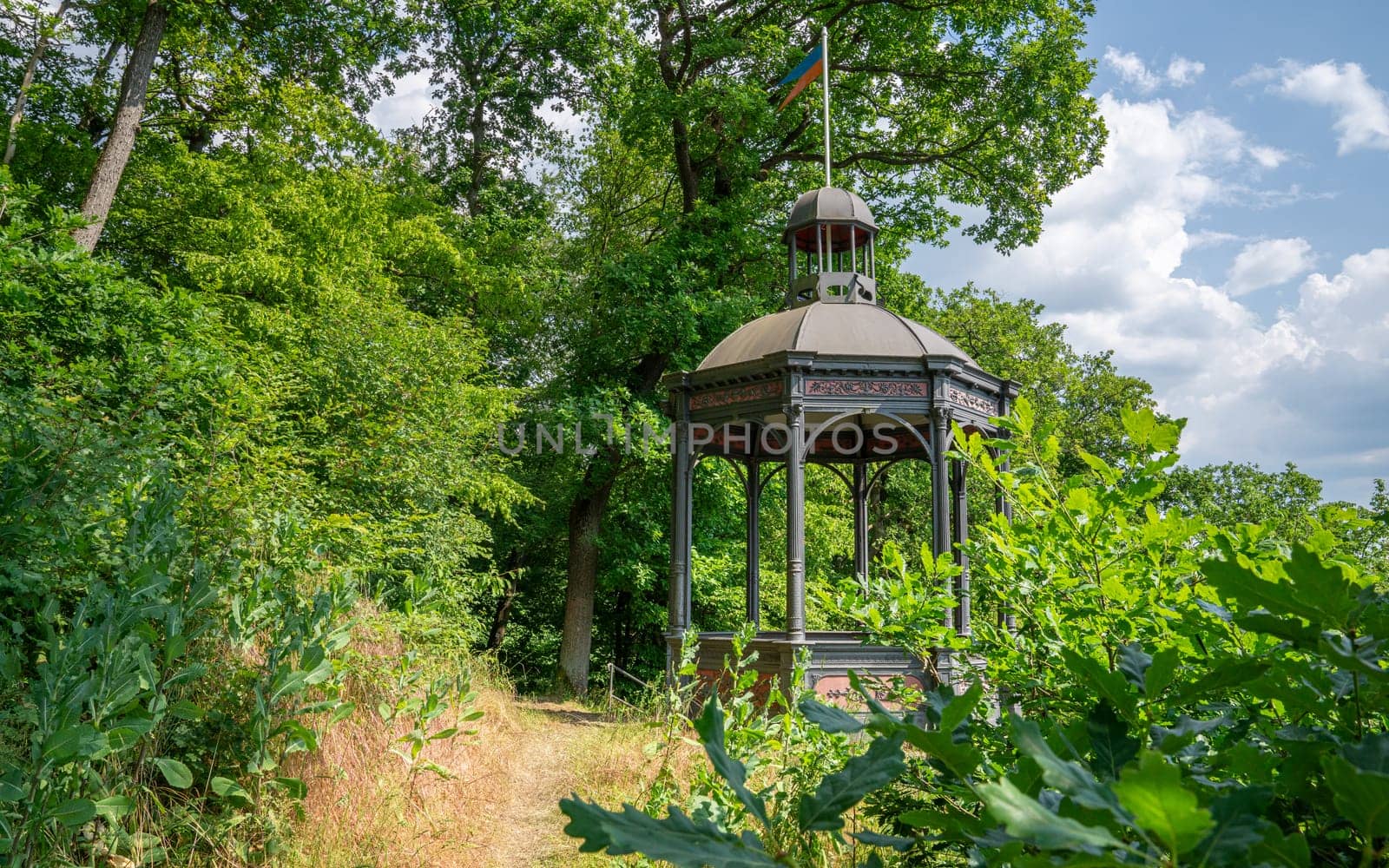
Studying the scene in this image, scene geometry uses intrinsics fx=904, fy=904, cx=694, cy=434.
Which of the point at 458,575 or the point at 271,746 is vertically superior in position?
the point at 458,575

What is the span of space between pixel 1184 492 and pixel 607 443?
83.5 ft

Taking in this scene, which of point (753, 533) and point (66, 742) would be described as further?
point (753, 533)

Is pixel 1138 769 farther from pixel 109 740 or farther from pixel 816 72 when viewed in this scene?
pixel 816 72

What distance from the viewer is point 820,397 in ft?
32.4

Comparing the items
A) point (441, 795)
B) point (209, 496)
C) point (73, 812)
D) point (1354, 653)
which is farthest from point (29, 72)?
point (1354, 653)

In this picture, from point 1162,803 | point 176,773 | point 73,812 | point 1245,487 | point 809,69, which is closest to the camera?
point 1162,803

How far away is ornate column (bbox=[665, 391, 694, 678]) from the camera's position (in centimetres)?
1098

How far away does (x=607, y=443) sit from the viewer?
50.7ft

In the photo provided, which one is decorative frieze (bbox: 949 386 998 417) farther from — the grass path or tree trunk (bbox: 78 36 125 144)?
tree trunk (bbox: 78 36 125 144)

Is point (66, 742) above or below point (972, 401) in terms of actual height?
below

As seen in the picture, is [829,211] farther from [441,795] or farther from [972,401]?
[441,795]

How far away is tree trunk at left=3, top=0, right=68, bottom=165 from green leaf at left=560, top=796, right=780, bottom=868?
16.6 m

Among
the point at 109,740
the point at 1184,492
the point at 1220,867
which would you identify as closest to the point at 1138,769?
the point at 1220,867

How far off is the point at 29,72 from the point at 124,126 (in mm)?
3544
